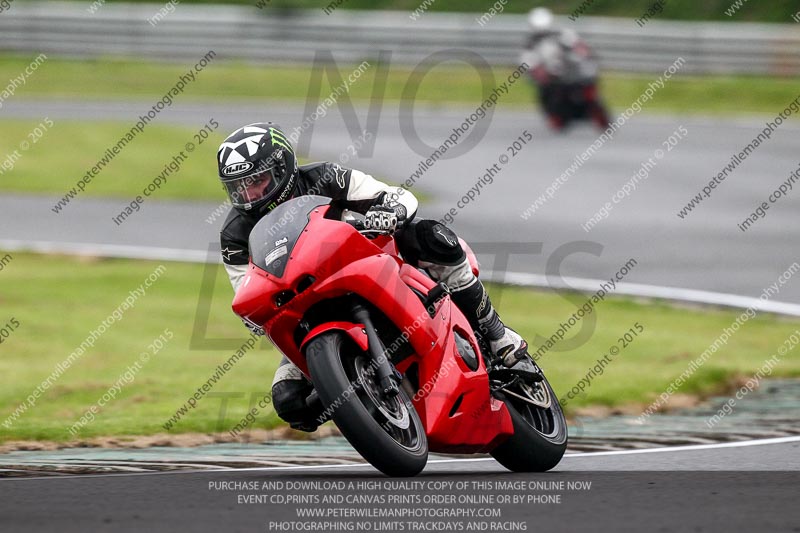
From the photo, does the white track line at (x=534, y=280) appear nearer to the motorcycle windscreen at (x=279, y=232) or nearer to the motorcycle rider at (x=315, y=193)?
the motorcycle rider at (x=315, y=193)

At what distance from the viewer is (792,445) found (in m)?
7.53

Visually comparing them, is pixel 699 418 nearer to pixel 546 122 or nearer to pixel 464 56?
pixel 546 122

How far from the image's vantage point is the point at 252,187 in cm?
660

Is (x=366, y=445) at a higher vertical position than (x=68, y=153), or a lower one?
higher

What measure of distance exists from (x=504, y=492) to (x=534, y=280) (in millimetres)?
8331

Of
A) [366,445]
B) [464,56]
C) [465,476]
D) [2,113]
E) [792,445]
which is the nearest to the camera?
[366,445]

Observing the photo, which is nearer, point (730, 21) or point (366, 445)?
point (366, 445)

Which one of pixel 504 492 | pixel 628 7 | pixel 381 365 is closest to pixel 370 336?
pixel 381 365

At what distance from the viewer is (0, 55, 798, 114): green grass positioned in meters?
26.8

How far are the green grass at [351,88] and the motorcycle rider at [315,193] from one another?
758 inches

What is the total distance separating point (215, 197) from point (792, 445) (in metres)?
12.4

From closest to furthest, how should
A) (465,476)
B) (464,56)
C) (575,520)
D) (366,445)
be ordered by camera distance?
(575,520) → (366,445) → (465,476) → (464,56)

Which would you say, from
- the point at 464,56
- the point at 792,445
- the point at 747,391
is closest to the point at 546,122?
the point at 464,56

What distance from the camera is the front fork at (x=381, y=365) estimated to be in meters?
5.95
